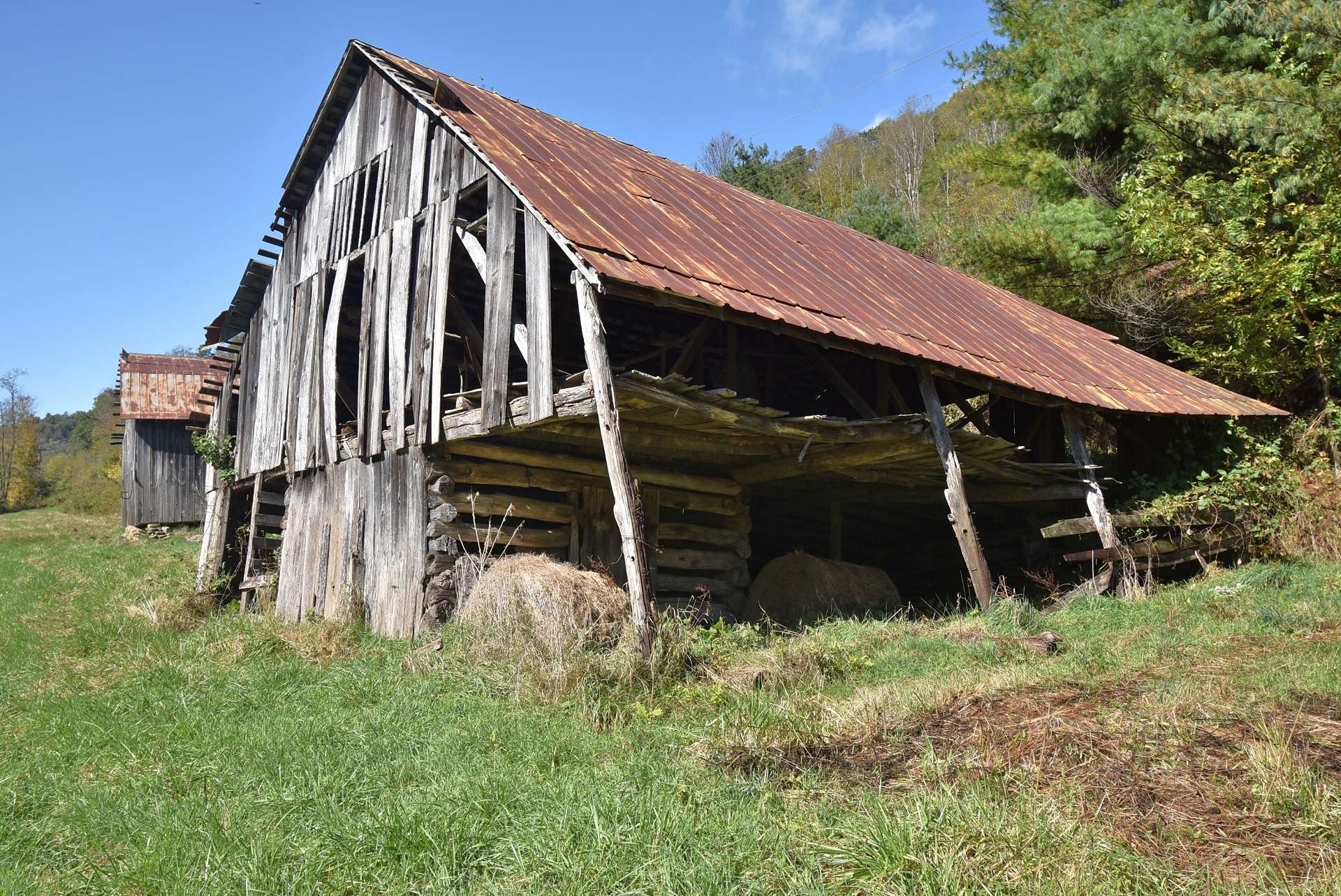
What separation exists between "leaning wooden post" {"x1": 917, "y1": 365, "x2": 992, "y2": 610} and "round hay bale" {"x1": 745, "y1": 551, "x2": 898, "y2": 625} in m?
1.60

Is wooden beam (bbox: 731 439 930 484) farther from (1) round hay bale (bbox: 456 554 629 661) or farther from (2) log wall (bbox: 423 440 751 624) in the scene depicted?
(1) round hay bale (bbox: 456 554 629 661)

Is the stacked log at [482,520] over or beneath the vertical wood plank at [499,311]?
beneath

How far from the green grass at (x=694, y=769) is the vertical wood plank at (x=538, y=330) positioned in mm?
2285

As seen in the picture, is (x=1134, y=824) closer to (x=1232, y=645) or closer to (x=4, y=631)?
(x=1232, y=645)

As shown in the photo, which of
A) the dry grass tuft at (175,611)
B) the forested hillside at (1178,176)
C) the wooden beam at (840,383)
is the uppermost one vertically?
the forested hillside at (1178,176)

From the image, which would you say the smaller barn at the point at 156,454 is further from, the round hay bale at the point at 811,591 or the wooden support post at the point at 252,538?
the round hay bale at the point at 811,591

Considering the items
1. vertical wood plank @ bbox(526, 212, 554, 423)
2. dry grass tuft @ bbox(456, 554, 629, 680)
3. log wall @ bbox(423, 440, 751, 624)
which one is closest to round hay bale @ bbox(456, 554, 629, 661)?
dry grass tuft @ bbox(456, 554, 629, 680)

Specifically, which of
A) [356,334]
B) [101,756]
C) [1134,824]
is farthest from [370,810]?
[356,334]

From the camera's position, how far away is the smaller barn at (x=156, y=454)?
28.6 m

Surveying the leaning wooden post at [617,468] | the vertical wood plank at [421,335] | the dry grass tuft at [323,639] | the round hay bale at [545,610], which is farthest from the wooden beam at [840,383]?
the dry grass tuft at [323,639]

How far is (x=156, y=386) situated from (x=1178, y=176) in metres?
28.7

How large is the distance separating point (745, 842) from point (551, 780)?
4.18 feet

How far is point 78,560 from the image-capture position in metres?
19.9

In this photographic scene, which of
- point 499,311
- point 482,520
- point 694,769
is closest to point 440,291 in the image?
point 499,311
